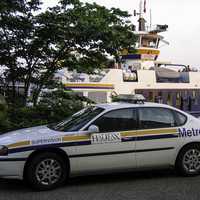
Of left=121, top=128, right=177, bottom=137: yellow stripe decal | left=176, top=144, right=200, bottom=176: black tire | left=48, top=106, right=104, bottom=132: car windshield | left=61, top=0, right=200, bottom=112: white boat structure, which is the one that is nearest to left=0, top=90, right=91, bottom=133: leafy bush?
left=48, top=106, right=104, bottom=132: car windshield

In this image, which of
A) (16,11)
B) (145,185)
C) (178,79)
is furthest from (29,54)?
(178,79)

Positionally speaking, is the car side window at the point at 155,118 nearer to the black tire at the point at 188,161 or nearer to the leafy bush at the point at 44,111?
the black tire at the point at 188,161

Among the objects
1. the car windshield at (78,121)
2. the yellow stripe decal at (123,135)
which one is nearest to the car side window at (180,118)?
the yellow stripe decal at (123,135)

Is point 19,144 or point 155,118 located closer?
point 19,144

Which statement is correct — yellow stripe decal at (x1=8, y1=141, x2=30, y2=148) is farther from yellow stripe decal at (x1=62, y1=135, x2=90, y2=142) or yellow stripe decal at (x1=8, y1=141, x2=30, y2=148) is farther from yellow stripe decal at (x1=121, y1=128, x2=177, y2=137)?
yellow stripe decal at (x1=121, y1=128, x2=177, y2=137)

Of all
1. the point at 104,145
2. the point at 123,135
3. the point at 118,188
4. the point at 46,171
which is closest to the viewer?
the point at 46,171

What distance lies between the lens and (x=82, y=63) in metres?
11.7

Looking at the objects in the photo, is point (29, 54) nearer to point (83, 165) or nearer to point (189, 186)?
point (83, 165)

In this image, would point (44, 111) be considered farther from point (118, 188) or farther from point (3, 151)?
point (118, 188)

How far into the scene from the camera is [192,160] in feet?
22.0

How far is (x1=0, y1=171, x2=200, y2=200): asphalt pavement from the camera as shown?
5402 millimetres

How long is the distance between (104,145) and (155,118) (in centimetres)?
120

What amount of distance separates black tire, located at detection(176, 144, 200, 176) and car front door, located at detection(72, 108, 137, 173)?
3.13ft

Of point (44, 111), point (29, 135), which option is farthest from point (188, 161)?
point (44, 111)
